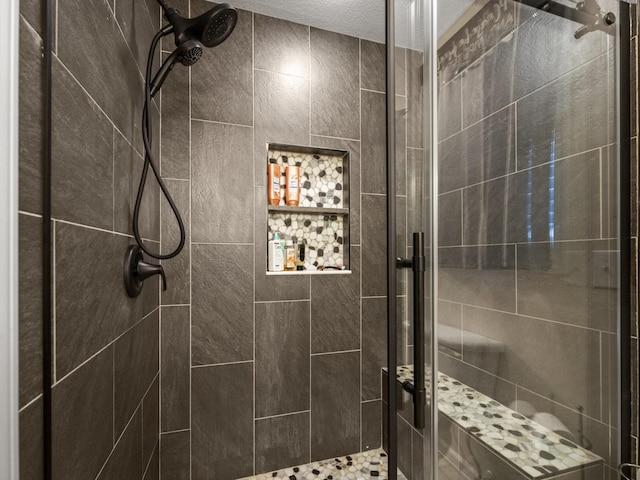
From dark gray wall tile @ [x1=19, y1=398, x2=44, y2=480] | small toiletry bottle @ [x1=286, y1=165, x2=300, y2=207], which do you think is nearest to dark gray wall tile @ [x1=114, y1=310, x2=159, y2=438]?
dark gray wall tile @ [x1=19, y1=398, x2=44, y2=480]

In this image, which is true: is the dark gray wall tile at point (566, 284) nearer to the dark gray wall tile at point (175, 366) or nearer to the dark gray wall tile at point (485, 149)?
the dark gray wall tile at point (485, 149)

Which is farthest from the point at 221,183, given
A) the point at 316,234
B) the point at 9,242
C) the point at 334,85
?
the point at 9,242

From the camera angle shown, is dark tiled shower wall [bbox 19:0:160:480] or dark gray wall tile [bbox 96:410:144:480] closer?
dark tiled shower wall [bbox 19:0:160:480]

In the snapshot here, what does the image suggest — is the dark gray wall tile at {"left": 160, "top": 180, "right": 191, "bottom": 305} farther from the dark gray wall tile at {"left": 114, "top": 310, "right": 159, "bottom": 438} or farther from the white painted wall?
the white painted wall

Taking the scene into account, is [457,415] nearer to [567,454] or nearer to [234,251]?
[567,454]

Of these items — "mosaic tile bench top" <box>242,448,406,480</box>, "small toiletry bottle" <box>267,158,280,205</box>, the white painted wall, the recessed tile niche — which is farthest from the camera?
the recessed tile niche

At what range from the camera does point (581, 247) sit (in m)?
0.65

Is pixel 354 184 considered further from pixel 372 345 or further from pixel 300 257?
pixel 372 345

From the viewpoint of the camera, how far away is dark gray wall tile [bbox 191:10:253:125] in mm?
1613

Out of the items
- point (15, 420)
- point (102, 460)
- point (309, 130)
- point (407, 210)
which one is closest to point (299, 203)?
point (309, 130)

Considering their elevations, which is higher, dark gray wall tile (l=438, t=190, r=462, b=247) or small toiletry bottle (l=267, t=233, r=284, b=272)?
dark gray wall tile (l=438, t=190, r=462, b=247)

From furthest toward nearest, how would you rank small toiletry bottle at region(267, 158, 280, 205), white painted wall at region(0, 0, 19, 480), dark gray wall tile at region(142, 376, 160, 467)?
small toiletry bottle at region(267, 158, 280, 205) < dark gray wall tile at region(142, 376, 160, 467) < white painted wall at region(0, 0, 19, 480)

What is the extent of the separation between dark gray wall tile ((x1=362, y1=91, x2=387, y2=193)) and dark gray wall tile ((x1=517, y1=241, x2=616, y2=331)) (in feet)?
4.24

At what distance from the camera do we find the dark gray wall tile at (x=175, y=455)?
1.53 meters
